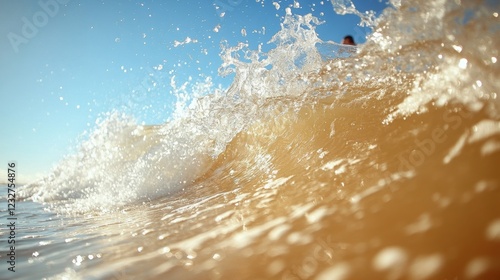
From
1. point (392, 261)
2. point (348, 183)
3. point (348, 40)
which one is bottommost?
point (392, 261)

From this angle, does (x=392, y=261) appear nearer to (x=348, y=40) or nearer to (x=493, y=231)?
(x=493, y=231)

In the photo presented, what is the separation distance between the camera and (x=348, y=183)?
172 centimetres

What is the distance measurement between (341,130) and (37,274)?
2282 mm

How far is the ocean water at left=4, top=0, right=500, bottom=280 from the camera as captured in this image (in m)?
1.09

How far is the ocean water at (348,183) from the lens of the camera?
1087mm

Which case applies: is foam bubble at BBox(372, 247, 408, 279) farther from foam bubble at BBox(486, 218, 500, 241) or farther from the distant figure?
the distant figure

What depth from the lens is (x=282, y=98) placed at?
392cm

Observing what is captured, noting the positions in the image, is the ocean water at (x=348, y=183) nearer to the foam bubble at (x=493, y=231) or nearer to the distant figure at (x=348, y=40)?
the foam bubble at (x=493, y=231)

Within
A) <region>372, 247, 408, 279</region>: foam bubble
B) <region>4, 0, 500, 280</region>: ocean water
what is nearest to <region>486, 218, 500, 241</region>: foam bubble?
<region>4, 0, 500, 280</region>: ocean water

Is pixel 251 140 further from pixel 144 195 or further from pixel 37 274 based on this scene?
pixel 37 274

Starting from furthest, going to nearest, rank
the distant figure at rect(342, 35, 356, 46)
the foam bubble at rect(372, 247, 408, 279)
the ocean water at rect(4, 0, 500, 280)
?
the distant figure at rect(342, 35, 356, 46) → the ocean water at rect(4, 0, 500, 280) → the foam bubble at rect(372, 247, 408, 279)

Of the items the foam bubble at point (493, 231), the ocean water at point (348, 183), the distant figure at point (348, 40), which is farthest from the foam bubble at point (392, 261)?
the distant figure at point (348, 40)

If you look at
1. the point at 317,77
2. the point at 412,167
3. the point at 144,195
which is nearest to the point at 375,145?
the point at 412,167

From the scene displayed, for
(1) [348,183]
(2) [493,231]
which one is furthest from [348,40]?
(2) [493,231]
